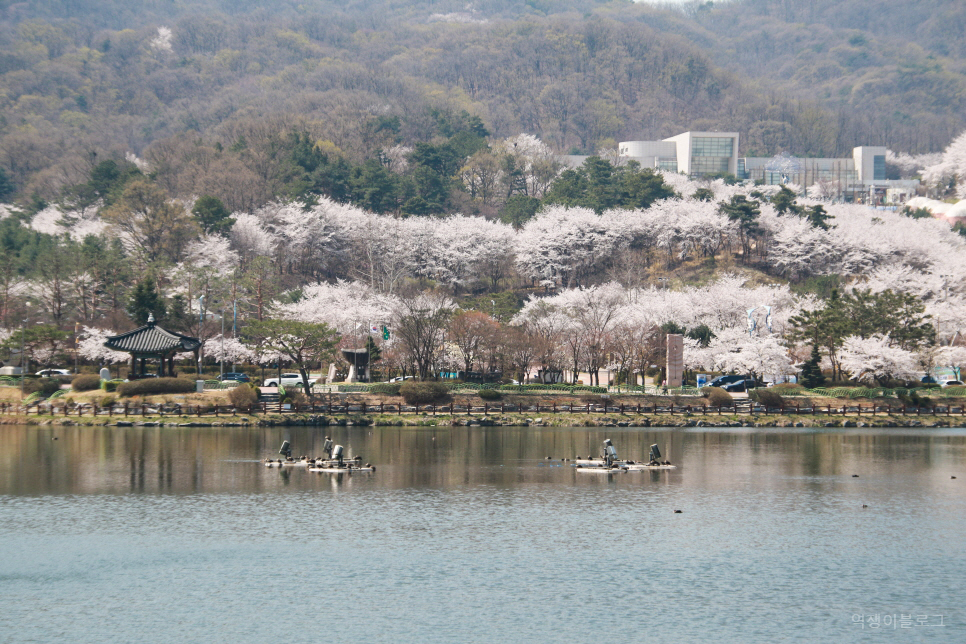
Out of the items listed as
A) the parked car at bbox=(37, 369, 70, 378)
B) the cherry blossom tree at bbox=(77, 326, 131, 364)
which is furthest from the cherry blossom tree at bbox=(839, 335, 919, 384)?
the parked car at bbox=(37, 369, 70, 378)

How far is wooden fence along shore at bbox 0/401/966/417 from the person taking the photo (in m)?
60.3

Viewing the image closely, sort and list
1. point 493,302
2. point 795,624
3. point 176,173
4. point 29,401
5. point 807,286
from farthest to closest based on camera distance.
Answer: point 176,173 → point 807,286 → point 493,302 → point 29,401 → point 795,624

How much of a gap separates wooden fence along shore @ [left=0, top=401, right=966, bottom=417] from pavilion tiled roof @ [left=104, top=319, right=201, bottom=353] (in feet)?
14.4

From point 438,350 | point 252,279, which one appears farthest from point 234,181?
point 438,350

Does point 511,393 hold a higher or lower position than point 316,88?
lower

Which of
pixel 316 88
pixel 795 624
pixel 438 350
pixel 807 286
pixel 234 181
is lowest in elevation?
pixel 795 624

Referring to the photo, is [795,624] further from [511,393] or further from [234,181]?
[234,181]

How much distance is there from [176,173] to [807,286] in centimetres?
7801

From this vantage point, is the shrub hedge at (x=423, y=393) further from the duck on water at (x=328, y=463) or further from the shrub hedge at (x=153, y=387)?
the duck on water at (x=328, y=463)

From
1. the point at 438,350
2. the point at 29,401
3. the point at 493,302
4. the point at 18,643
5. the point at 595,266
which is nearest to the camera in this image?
the point at 18,643

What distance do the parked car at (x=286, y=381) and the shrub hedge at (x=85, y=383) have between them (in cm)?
1171

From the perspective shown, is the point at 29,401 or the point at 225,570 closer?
the point at 225,570

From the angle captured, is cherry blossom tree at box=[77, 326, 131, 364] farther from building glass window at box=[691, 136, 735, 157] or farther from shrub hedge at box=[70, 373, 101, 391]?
building glass window at box=[691, 136, 735, 157]

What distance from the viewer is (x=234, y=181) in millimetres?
113750
